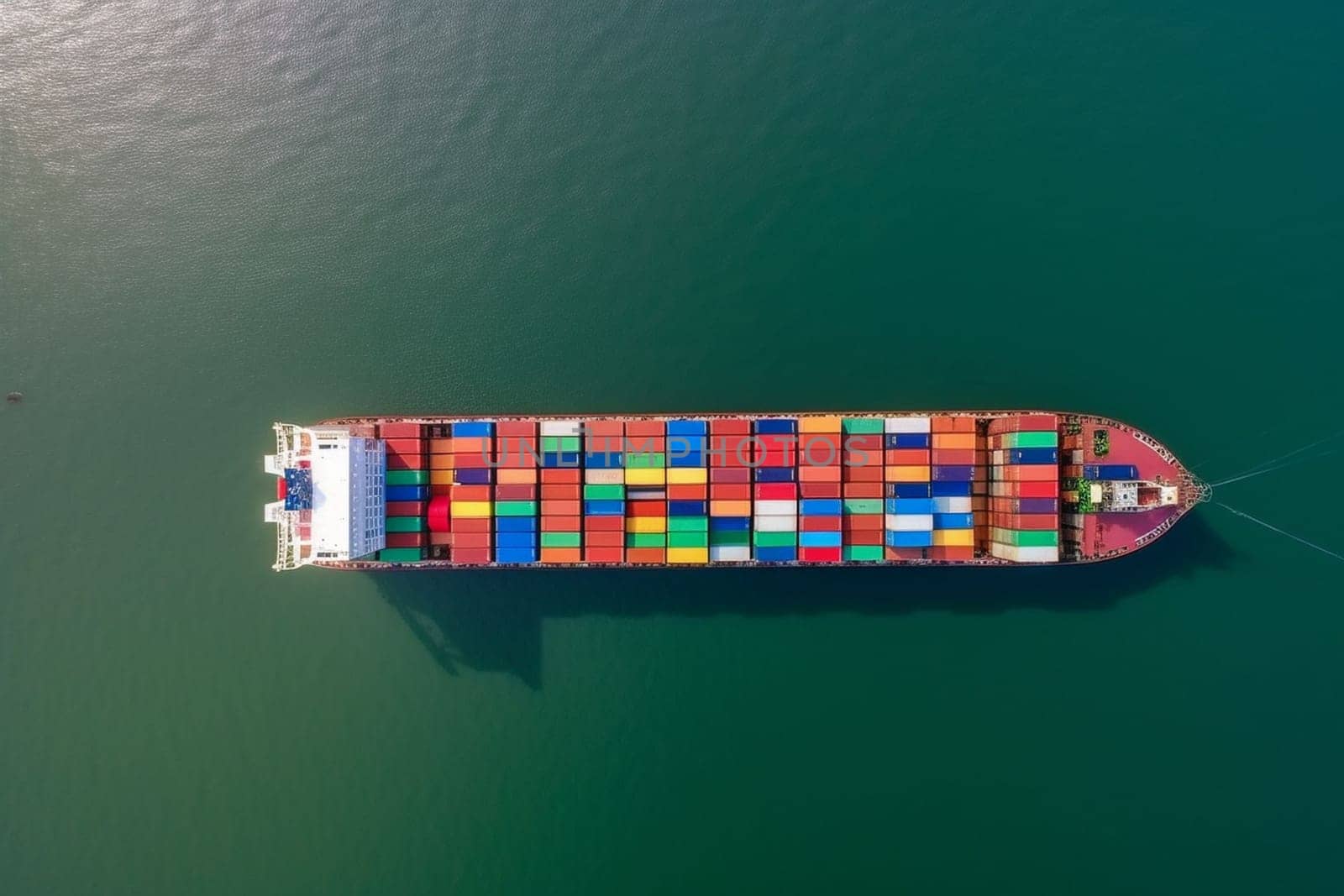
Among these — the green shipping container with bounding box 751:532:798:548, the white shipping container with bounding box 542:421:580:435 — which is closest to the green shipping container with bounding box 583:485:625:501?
the white shipping container with bounding box 542:421:580:435

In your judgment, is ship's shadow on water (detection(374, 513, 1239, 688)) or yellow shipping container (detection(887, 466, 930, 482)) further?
ship's shadow on water (detection(374, 513, 1239, 688))

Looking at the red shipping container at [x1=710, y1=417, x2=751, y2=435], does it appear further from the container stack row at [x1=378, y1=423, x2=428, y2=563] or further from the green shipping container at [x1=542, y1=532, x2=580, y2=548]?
the container stack row at [x1=378, y1=423, x2=428, y2=563]

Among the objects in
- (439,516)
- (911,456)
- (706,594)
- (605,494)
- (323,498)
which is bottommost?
(706,594)

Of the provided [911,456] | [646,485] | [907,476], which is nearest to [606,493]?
[646,485]

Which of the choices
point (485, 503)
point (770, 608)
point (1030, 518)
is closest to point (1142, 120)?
point (1030, 518)

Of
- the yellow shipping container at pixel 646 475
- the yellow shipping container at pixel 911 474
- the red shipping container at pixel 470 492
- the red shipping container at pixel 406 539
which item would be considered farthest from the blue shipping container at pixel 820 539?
the red shipping container at pixel 406 539

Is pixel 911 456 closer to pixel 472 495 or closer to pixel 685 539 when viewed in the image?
pixel 685 539
